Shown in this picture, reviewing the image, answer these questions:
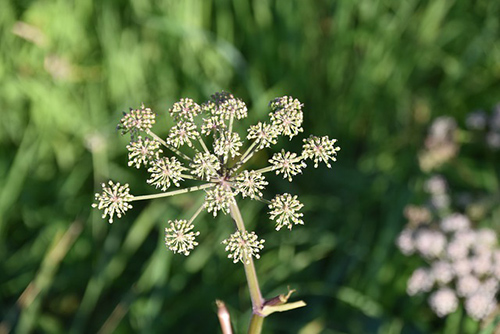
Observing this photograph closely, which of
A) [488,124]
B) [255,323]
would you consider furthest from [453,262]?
[255,323]

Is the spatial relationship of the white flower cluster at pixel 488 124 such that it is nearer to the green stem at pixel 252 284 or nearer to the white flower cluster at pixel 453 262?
the white flower cluster at pixel 453 262

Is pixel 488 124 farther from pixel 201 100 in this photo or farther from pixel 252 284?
pixel 252 284

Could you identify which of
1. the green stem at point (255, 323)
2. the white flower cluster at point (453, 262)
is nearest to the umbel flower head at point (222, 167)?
the green stem at point (255, 323)

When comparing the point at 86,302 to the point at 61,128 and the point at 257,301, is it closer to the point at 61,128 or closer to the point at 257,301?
the point at 61,128

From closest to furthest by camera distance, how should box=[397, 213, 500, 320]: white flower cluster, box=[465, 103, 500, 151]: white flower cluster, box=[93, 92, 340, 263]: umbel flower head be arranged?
box=[93, 92, 340, 263]: umbel flower head, box=[397, 213, 500, 320]: white flower cluster, box=[465, 103, 500, 151]: white flower cluster

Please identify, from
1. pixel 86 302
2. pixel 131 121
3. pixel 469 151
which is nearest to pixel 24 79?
pixel 86 302

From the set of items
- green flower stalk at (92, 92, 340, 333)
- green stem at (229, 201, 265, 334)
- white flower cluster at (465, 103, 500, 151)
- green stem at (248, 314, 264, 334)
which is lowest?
green stem at (248, 314, 264, 334)

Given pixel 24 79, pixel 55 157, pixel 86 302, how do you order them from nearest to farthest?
pixel 86 302 < pixel 24 79 < pixel 55 157

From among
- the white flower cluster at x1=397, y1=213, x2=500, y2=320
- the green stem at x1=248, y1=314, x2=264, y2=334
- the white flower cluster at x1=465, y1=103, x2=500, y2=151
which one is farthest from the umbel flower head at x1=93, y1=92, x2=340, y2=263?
the white flower cluster at x1=465, y1=103, x2=500, y2=151

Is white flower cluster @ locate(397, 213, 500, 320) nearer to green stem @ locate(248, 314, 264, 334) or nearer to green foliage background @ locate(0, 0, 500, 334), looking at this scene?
green foliage background @ locate(0, 0, 500, 334)
